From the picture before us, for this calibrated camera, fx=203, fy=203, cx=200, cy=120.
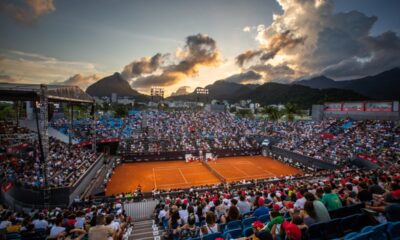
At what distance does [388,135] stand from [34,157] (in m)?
47.3

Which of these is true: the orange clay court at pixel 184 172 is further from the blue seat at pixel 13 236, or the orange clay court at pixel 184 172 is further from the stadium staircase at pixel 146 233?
the blue seat at pixel 13 236

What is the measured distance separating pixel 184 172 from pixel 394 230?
29.0 metres

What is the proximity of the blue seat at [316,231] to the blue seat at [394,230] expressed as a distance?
1.11 metres

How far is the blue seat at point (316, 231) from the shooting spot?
4.48m

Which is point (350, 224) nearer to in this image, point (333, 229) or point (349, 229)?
point (349, 229)

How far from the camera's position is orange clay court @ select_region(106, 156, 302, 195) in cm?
2645

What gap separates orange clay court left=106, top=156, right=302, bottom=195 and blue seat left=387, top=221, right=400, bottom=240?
23.3 metres

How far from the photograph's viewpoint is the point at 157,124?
48219 mm

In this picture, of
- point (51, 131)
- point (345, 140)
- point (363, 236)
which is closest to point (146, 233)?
point (363, 236)

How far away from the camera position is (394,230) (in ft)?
12.8

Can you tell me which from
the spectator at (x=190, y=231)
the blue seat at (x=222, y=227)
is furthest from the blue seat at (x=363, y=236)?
the spectator at (x=190, y=231)

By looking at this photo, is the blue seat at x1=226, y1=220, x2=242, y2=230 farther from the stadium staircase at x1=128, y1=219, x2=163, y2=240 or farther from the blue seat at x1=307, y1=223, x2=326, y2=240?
the stadium staircase at x1=128, y1=219, x2=163, y2=240

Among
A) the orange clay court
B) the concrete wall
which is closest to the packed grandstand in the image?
the concrete wall

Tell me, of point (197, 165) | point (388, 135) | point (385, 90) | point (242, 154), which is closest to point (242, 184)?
point (197, 165)
